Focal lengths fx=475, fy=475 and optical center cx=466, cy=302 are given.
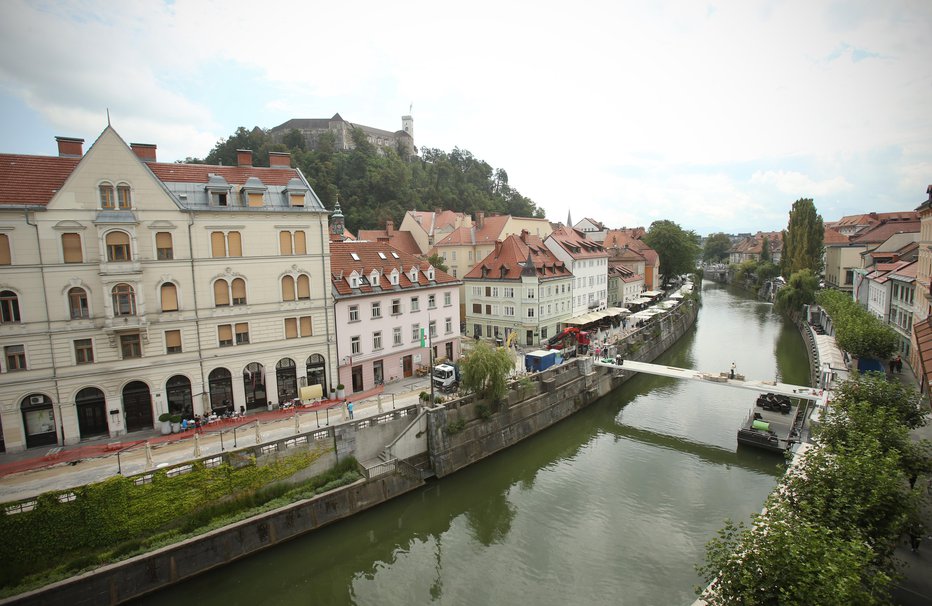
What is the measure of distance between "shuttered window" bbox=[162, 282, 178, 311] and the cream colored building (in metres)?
0.05

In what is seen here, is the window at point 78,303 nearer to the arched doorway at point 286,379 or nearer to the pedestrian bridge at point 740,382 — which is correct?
the arched doorway at point 286,379

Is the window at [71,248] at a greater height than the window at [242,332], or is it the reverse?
the window at [71,248]

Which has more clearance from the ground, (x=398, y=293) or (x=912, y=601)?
(x=398, y=293)

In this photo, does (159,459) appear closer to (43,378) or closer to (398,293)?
(43,378)

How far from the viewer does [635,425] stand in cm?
3112

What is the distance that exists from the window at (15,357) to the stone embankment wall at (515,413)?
1813cm

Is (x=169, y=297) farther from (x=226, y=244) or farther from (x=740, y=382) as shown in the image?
(x=740, y=382)

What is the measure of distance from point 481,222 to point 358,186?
34.7 m

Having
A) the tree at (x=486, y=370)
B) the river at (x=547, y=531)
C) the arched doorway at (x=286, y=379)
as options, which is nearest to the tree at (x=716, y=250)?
the river at (x=547, y=531)

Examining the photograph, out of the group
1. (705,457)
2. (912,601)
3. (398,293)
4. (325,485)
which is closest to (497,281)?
(398,293)

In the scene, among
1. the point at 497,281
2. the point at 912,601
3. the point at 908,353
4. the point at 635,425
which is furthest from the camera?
the point at 497,281

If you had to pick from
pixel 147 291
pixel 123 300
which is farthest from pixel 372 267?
pixel 123 300

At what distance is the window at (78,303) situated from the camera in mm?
21672

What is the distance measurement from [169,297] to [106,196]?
5.33 meters
